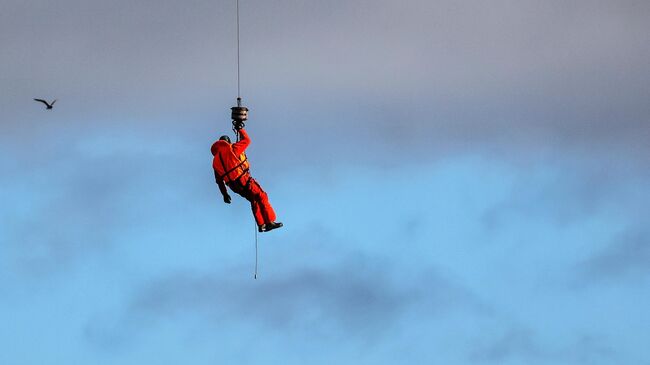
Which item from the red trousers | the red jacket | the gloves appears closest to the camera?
the gloves

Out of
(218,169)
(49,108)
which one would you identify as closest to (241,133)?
(218,169)

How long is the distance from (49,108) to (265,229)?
1497 centimetres

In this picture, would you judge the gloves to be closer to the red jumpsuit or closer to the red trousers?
the red jumpsuit

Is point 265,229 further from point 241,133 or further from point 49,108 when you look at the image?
point 49,108

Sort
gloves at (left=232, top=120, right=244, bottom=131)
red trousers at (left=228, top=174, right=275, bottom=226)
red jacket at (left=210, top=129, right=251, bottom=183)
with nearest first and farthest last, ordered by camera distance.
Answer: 1. gloves at (left=232, top=120, right=244, bottom=131)
2. red jacket at (left=210, top=129, right=251, bottom=183)
3. red trousers at (left=228, top=174, right=275, bottom=226)

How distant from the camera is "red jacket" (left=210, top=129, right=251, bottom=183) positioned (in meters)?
98.2

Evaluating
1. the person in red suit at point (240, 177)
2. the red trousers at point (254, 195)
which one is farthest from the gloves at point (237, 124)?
the red trousers at point (254, 195)

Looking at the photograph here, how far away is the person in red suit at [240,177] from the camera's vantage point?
98.2 meters

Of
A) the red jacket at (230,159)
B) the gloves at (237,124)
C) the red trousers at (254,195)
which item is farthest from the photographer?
the red trousers at (254,195)

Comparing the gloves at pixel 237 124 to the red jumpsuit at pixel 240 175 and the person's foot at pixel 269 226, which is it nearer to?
the red jumpsuit at pixel 240 175

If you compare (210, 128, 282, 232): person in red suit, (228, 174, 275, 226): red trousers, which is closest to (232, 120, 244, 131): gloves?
(210, 128, 282, 232): person in red suit

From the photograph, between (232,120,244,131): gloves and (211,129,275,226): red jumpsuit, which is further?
(211,129,275,226): red jumpsuit

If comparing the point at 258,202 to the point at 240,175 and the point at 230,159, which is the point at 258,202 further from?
the point at 230,159

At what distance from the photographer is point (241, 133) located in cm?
9819
